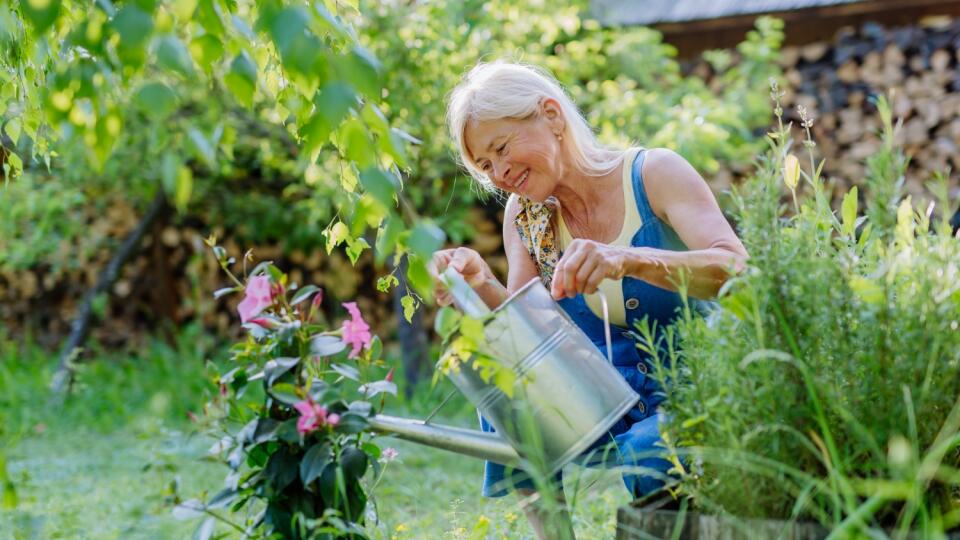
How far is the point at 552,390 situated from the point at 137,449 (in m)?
3.25

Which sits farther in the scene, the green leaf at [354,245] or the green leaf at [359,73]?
the green leaf at [354,245]

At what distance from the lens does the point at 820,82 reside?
5.34m

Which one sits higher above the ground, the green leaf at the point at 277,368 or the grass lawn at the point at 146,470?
the green leaf at the point at 277,368

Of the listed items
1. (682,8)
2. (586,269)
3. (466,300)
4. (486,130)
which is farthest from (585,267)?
(682,8)

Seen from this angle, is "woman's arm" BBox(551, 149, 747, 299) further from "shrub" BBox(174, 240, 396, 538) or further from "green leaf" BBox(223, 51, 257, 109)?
"green leaf" BBox(223, 51, 257, 109)

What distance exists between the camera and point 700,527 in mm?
1277

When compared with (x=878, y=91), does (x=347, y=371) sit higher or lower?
higher

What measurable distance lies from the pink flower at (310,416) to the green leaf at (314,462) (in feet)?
0.10

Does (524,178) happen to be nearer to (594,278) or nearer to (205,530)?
(594,278)

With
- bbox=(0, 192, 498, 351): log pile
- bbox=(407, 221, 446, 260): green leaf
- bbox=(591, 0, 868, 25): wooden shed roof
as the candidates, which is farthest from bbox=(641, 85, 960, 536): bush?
bbox=(0, 192, 498, 351): log pile

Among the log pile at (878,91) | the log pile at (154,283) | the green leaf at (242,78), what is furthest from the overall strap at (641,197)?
the log pile at (154,283)

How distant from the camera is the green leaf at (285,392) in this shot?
4.74 feet

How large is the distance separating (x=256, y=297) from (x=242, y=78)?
0.52 meters

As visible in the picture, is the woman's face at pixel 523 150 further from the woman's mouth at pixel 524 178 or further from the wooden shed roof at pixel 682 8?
the wooden shed roof at pixel 682 8
